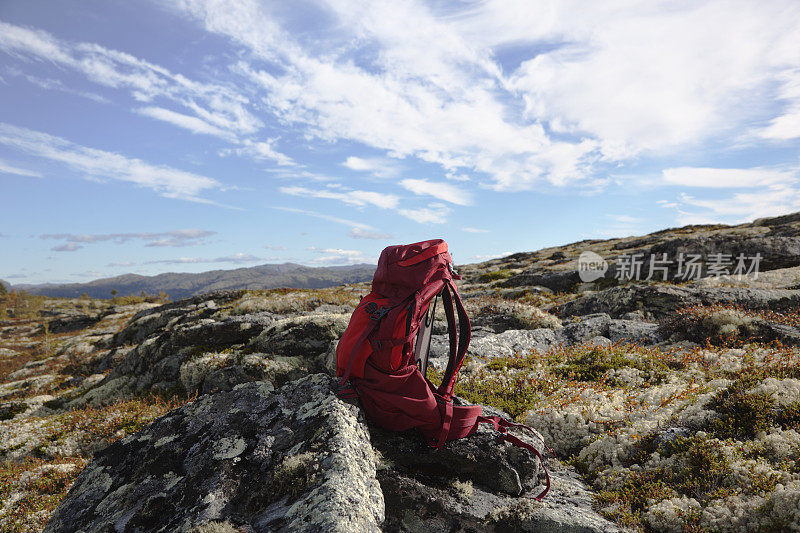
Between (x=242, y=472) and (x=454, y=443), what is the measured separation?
2541mm

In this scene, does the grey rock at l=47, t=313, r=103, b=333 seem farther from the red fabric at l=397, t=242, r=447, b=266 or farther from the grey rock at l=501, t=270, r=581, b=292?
the red fabric at l=397, t=242, r=447, b=266

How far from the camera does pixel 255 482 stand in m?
3.59

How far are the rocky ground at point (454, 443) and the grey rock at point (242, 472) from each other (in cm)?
2

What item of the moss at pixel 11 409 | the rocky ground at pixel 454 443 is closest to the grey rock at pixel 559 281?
the rocky ground at pixel 454 443

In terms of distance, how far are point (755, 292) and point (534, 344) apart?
31.9 feet

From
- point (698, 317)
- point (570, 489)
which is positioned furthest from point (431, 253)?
point (698, 317)

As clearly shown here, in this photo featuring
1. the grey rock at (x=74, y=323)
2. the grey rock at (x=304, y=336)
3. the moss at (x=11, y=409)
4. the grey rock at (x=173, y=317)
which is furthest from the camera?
the grey rock at (x=74, y=323)

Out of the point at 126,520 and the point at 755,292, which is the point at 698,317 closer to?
the point at 755,292

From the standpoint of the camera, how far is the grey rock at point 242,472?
124 inches

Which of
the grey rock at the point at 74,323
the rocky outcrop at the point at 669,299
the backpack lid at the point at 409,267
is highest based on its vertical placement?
the backpack lid at the point at 409,267

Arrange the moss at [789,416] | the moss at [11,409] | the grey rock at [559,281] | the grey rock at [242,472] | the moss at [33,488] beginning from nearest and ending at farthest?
1. the grey rock at [242,472]
2. the moss at [789,416]
3. the moss at [33,488]
4. the moss at [11,409]
5. the grey rock at [559,281]

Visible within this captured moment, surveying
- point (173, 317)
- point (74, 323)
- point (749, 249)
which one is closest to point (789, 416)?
point (173, 317)

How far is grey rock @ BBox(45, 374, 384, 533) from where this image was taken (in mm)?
3152

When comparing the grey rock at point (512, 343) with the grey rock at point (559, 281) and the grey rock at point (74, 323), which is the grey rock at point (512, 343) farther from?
the grey rock at point (74, 323)
